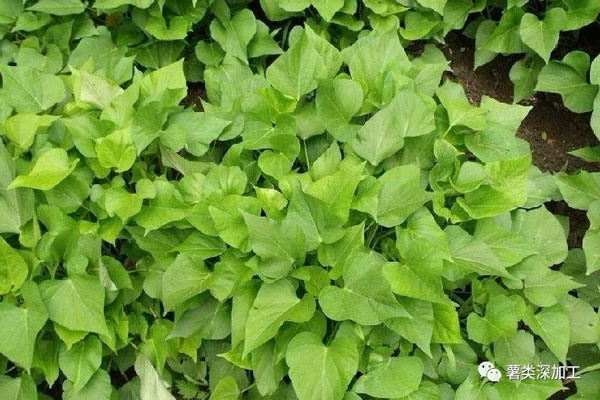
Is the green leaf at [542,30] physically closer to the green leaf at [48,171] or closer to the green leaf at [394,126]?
the green leaf at [394,126]

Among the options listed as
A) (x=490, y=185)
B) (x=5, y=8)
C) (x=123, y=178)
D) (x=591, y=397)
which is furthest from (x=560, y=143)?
(x=5, y=8)

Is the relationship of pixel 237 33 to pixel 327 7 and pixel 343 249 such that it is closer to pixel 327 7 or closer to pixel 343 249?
pixel 327 7

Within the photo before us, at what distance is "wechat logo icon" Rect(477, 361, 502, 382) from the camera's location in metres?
2.12

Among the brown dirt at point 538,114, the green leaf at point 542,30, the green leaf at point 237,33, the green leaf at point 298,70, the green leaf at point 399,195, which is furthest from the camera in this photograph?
the brown dirt at point 538,114

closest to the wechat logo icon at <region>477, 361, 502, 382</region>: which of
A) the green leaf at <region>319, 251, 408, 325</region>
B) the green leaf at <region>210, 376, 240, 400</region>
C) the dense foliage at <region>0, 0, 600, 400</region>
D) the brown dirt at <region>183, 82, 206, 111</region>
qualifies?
the dense foliage at <region>0, 0, 600, 400</region>

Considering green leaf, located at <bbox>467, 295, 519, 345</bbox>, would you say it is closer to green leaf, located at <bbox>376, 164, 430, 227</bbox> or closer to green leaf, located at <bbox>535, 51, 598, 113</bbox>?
green leaf, located at <bbox>376, 164, 430, 227</bbox>

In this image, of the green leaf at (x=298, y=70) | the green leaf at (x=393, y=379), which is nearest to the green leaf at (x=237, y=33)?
the green leaf at (x=298, y=70)

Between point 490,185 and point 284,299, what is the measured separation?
32.3 inches

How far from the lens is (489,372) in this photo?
6.98ft

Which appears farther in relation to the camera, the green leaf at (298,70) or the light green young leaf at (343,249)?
the green leaf at (298,70)

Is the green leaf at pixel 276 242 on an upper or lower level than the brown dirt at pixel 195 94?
upper

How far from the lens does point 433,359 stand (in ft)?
7.00

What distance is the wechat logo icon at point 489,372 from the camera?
2.12m

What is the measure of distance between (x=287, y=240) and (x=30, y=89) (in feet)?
3.86
